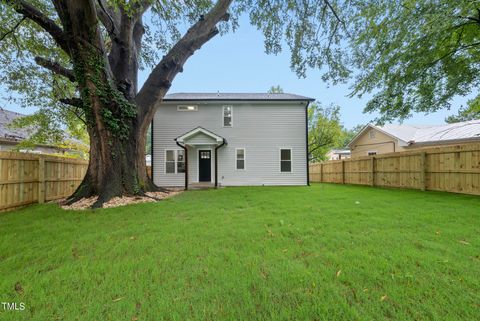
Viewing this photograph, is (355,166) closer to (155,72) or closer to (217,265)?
(155,72)

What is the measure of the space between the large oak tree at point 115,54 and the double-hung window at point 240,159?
5278 mm

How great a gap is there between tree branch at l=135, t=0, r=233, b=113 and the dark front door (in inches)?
197

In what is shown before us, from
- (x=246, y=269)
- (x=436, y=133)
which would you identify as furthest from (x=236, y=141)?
(x=436, y=133)

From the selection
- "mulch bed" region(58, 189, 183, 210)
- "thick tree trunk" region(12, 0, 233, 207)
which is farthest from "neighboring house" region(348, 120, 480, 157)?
"mulch bed" region(58, 189, 183, 210)

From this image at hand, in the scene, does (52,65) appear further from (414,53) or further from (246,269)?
(414,53)

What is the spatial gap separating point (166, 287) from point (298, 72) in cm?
1068

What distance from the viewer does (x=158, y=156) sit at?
40.4ft

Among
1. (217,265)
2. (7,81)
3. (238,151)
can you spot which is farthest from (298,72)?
(7,81)

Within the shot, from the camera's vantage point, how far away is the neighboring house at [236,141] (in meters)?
12.4

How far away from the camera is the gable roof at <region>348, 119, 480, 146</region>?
44.8 feet

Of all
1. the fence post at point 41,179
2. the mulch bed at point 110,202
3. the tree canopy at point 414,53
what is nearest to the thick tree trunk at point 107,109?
the mulch bed at point 110,202

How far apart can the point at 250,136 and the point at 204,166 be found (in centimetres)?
329

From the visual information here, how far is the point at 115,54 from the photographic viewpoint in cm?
786

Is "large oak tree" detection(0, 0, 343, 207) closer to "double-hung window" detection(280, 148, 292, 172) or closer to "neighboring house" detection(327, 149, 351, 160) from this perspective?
"double-hung window" detection(280, 148, 292, 172)
